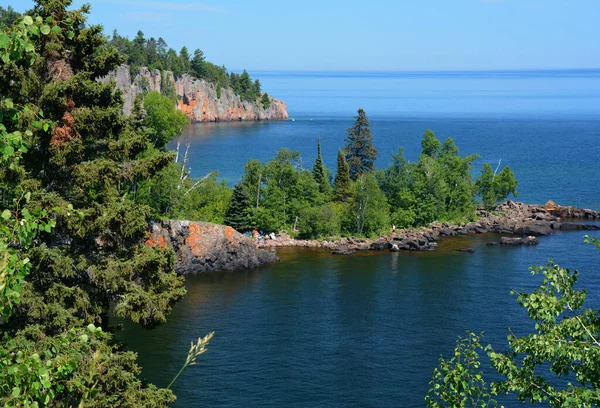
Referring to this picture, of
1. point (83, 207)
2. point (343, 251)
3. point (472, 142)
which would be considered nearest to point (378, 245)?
point (343, 251)

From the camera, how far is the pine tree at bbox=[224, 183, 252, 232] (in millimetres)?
59406

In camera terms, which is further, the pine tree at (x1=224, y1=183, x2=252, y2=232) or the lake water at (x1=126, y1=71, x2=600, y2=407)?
the pine tree at (x1=224, y1=183, x2=252, y2=232)

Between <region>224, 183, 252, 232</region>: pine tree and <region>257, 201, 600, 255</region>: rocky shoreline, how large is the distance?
10.4ft

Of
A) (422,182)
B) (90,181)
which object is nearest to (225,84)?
(422,182)

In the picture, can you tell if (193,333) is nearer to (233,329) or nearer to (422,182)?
(233,329)

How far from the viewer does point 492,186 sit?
231 ft

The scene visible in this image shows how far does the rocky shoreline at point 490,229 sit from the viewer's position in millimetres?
55281

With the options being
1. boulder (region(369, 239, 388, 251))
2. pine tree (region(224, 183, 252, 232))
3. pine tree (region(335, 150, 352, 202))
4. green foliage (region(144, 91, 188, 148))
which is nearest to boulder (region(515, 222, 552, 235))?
boulder (region(369, 239, 388, 251))

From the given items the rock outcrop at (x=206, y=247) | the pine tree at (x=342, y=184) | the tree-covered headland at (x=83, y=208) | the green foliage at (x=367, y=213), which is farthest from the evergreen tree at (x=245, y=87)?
the tree-covered headland at (x=83, y=208)

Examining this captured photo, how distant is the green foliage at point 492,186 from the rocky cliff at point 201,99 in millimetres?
81622

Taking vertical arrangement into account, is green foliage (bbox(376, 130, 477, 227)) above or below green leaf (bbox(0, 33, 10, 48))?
below

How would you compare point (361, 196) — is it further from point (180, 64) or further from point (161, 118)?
point (180, 64)

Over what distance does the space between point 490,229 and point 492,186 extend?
9344 mm

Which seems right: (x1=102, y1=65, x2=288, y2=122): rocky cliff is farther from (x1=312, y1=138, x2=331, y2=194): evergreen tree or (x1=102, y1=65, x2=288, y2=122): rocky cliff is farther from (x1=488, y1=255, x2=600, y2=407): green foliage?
(x1=488, y1=255, x2=600, y2=407): green foliage
